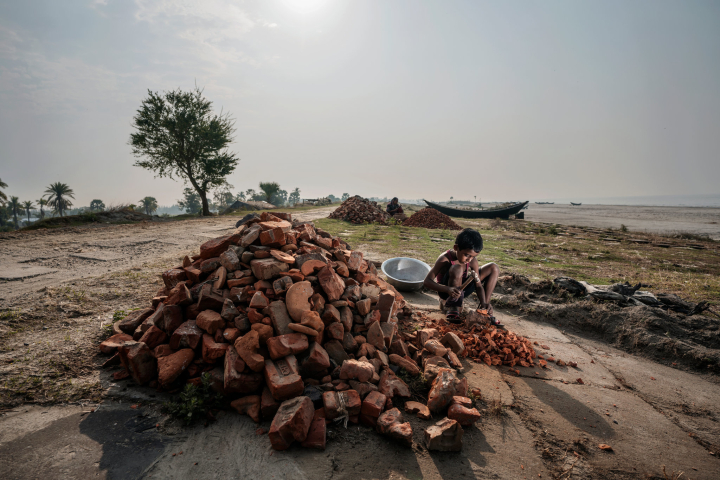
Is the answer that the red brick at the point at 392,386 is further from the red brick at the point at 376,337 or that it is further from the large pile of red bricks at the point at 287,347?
the red brick at the point at 376,337

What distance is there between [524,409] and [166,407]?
2.93m

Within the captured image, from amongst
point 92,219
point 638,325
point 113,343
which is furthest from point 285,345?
point 92,219

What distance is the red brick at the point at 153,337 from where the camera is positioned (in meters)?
2.56

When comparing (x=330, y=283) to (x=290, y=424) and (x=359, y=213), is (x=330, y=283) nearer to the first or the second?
(x=290, y=424)

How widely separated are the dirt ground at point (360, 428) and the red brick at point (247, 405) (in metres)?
0.05

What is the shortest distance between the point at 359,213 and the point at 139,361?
574 inches

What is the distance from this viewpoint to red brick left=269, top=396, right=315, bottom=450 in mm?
1916

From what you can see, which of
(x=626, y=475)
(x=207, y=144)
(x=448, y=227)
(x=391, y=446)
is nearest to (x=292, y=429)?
(x=391, y=446)

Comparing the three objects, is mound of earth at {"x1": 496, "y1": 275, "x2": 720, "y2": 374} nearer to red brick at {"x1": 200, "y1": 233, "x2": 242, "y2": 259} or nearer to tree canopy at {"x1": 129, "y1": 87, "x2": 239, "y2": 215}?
red brick at {"x1": 200, "y1": 233, "x2": 242, "y2": 259}

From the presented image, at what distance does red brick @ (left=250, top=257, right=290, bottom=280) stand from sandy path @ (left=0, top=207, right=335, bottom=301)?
12.7 feet

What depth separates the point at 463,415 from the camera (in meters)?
2.20

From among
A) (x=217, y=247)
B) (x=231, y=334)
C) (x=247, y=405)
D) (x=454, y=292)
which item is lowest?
(x=247, y=405)

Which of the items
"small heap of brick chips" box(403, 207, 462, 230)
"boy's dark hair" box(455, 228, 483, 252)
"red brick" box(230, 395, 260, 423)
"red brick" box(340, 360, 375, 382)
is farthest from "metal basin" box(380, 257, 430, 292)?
"small heap of brick chips" box(403, 207, 462, 230)

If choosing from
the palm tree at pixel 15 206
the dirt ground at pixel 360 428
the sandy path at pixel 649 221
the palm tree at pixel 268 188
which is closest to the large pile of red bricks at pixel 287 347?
the dirt ground at pixel 360 428
